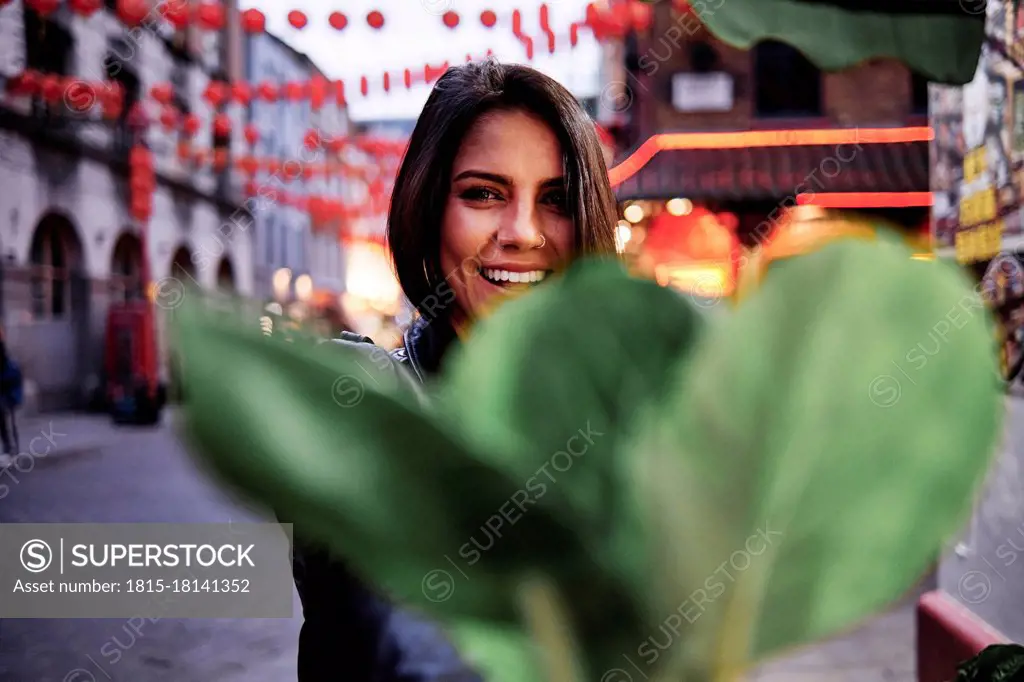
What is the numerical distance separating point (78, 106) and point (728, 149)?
5094 mm

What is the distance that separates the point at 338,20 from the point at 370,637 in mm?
4244

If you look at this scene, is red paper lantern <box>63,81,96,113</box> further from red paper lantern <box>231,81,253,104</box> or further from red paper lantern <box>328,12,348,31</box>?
red paper lantern <box>328,12,348,31</box>

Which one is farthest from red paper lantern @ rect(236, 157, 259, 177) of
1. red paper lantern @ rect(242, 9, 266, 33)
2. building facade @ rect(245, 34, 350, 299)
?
red paper lantern @ rect(242, 9, 266, 33)

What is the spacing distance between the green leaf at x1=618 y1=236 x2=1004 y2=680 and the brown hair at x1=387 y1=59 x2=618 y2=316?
166 millimetres

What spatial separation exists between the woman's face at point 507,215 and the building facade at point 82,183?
230 inches

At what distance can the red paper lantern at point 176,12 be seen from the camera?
4202 millimetres

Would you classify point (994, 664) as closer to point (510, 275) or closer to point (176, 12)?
point (510, 275)

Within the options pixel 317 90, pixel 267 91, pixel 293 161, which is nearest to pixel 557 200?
pixel 267 91

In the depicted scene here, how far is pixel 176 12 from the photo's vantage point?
14.0 ft

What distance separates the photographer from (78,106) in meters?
6.48

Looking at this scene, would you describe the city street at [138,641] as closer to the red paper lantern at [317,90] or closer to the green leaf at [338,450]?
the green leaf at [338,450]

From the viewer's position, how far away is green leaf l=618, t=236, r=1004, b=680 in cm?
9

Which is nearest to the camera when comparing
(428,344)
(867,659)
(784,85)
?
(428,344)

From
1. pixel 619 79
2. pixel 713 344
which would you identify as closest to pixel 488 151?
pixel 713 344
